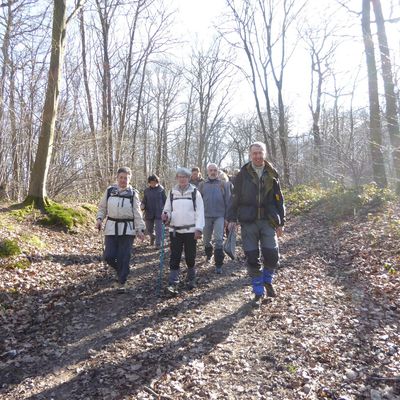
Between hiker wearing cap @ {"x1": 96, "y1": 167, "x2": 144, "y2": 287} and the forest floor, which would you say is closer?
the forest floor

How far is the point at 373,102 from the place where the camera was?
14289 mm

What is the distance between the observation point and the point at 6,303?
5641 mm

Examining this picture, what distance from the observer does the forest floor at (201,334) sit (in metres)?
3.69

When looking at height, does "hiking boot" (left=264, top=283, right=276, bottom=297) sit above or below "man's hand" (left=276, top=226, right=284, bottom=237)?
below

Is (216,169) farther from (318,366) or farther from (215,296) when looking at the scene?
(318,366)

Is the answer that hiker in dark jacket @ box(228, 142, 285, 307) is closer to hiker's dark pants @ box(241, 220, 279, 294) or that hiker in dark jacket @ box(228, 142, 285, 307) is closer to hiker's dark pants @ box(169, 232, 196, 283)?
hiker's dark pants @ box(241, 220, 279, 294)

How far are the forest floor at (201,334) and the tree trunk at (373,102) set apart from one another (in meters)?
7.44

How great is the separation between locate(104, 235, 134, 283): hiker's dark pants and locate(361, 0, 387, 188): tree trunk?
11.4 m

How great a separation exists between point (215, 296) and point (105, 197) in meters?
2.58

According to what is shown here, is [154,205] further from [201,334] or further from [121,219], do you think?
[201,334]

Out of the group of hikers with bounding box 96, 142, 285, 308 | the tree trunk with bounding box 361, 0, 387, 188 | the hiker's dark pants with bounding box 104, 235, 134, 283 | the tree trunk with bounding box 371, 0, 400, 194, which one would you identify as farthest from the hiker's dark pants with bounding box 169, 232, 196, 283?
the tree trunk with bounding box 361, 0, 387, 188

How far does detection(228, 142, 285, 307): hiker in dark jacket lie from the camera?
17.7 feet

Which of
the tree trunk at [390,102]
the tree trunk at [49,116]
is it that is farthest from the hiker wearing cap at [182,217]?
the tree trunk at [390,102]

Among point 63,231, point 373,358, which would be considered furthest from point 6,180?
point 373,358
